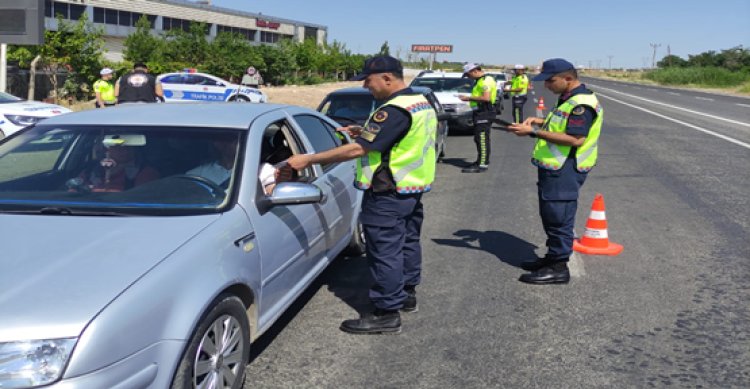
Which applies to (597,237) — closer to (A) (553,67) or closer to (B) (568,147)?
(B) (568,147)

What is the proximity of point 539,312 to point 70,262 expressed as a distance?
3.17m

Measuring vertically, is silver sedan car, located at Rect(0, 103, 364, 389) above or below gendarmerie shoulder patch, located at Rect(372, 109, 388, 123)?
below

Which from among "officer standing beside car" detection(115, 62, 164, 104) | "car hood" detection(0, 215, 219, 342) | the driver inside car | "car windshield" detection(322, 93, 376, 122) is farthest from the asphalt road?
"officer standing beside car" detection(115, 62, 164, 104)

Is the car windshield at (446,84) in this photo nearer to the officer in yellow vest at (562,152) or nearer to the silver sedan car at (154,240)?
the officer in yellow vest at (562,152)

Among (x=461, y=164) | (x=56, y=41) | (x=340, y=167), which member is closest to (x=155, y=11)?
(x=56, y=41)

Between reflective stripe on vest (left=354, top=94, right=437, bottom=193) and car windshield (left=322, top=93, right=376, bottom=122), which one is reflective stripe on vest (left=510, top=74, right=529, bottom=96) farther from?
reflective stripe on vest (left=354, top=94, right=437, bottom=193)

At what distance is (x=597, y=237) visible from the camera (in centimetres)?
616

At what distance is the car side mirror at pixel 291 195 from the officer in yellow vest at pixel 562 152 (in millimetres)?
2102

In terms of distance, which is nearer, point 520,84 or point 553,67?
point 553,67

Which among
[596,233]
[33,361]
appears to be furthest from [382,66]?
[596,233]

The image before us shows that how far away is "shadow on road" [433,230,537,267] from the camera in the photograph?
6016 mm

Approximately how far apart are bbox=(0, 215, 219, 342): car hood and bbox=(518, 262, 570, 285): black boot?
295 centimetres

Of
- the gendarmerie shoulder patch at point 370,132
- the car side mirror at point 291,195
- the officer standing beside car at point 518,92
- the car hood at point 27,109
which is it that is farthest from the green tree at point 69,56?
the car side mirror at point 291,195

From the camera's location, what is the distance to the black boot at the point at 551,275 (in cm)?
521
